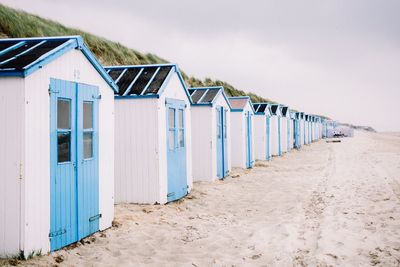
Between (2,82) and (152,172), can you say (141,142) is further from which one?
(2,82)

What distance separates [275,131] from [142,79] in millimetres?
16168

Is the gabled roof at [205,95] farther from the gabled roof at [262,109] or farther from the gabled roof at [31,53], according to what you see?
the gabled roof at [262,109]

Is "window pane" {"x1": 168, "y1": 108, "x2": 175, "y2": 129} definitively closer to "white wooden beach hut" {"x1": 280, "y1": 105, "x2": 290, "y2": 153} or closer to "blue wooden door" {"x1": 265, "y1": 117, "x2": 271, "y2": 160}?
"blue wooden door" {"x1": 265, "y1": 117, "x2": 271, "y2": 160}

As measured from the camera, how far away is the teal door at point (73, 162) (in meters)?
5.59

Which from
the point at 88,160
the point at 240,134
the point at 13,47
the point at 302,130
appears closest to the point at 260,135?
the point at 240,134

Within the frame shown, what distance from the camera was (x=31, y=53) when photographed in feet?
18.1

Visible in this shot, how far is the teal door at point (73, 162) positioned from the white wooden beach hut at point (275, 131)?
18258 millimetres

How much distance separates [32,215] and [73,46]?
2639 millimetres

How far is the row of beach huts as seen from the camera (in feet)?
16.4

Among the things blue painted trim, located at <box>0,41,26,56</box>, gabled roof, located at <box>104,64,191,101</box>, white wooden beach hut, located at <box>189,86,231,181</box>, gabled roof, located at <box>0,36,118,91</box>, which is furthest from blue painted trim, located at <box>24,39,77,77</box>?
white wooden beach hut, located at <box>189,86,231,181</box>

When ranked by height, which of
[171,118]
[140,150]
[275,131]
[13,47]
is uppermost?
[13,47]

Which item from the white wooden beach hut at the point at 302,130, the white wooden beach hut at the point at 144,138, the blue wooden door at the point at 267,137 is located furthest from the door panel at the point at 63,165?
the white wooden beach hut at the point at 302,130

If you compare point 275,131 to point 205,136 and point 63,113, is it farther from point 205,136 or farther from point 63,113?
point 63,113

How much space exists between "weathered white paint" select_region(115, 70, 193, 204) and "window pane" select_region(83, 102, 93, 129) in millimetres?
2512
